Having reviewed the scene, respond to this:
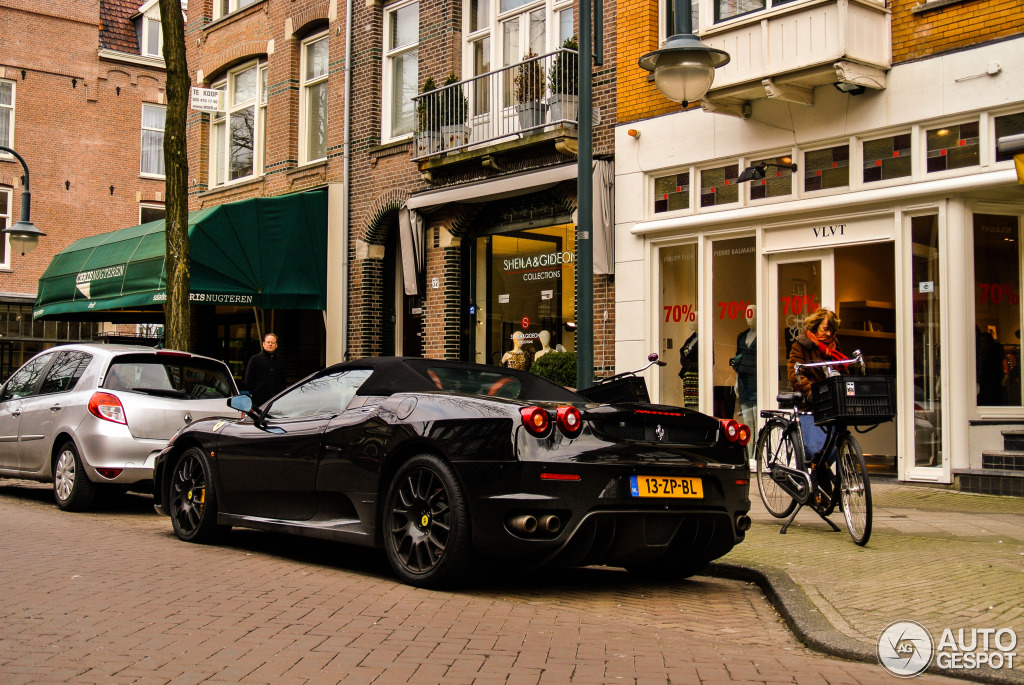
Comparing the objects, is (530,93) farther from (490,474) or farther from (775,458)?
(490,474)

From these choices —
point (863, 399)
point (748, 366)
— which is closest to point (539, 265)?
point (748, 366)

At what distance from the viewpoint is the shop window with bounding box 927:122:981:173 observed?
36.1ft

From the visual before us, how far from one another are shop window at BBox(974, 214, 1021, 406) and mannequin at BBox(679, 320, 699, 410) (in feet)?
12.2

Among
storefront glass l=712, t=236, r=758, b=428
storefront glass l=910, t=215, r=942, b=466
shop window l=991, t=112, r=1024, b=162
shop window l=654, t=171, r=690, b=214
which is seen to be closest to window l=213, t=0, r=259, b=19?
shop window l=654, t=171, r=690, b=214

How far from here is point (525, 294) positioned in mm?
16406

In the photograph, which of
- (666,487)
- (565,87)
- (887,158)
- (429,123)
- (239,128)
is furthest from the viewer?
(239,128)

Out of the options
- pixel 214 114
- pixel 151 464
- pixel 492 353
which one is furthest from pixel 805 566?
pixel 214 114

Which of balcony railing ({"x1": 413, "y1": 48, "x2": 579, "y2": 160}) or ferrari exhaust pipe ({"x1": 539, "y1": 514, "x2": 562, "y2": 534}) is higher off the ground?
balcony railing ({"x1": 413, "y1": 48, "x2": 579, "y2": 160})

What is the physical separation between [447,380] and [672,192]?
25.8ft

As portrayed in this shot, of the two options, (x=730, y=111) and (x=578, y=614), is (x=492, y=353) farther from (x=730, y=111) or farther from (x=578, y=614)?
(x=578, y=614)

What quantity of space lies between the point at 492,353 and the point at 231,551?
377 inches

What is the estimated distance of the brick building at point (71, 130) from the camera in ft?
114

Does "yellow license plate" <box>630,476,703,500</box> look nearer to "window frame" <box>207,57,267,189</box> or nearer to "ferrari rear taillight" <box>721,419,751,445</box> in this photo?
"ferrari rear taillight" <box>721,419,751,445</box>

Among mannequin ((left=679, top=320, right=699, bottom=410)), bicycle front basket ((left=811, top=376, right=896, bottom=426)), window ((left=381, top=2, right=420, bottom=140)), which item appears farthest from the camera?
window ((left=381, top=2, right=420, bottom=140))
